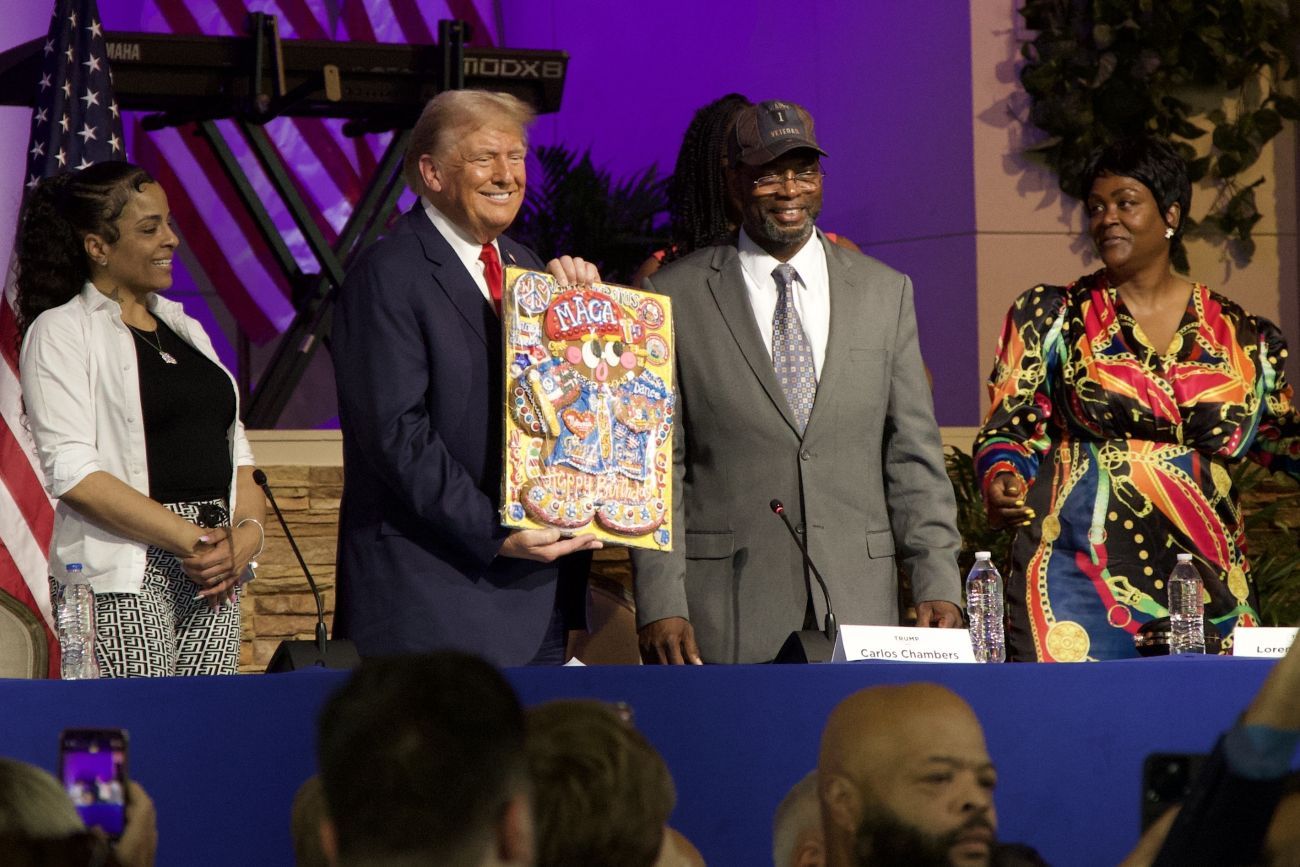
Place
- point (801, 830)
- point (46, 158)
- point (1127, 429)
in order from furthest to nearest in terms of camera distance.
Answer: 1. point (46, 158)
2. point (1127, 429)
3. point (801, 830)

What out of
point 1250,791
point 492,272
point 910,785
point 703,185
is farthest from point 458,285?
point 1250,791

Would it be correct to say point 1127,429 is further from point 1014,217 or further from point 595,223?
point 595,223

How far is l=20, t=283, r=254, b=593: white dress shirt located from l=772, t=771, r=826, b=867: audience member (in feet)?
4.75

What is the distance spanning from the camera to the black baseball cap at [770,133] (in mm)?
3541

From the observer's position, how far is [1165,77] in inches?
249

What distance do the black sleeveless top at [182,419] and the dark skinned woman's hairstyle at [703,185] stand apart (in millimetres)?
1138

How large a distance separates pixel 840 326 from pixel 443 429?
0.77m

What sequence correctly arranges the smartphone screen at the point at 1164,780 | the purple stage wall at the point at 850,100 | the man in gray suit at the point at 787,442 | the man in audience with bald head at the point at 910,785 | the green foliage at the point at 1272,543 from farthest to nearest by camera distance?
1. the purple stage wall at the point at 850,100
2. the green foliage at the point at 1272,543
3. the man in gray suit at the point at 787,442
4. the smartphone screen at the point at 1164,780
5. the man in audience with bald head at the point at 910,785

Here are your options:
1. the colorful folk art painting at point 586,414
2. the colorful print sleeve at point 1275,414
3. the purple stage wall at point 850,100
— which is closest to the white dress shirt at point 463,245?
the colorful folk art painting at point 586,414

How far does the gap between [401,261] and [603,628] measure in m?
1.63

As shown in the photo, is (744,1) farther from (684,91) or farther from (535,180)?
(535,180)

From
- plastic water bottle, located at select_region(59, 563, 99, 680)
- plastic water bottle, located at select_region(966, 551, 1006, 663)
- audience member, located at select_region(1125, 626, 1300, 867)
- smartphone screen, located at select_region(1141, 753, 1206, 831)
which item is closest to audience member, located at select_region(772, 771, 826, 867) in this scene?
smartphone screen, located at select_region(1141, 753, 1206, 831)

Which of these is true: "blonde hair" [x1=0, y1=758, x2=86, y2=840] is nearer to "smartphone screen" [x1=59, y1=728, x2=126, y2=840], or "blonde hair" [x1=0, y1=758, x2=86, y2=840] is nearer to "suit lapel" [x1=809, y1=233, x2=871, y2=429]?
"smartphone screen" [x1=59, y1=728, x2=126, y2=840]

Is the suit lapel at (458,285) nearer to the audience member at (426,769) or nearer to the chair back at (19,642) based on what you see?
the chair back at (19,642)
